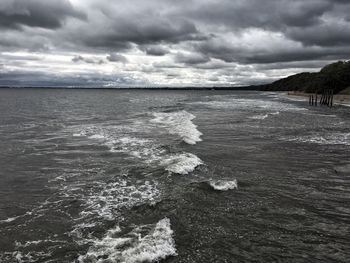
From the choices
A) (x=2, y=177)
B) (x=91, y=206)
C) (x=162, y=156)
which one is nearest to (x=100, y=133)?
(x=162, y=156)

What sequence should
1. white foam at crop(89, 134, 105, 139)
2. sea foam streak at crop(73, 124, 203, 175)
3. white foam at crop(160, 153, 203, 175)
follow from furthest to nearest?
white foam at crop(89, 134, 105, 139) → sea foam streak at crop(73, 124, 203, 175) → white foam at crop(160, 153, 203, 175)

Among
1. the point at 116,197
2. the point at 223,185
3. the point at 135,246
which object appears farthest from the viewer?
the point at 223,185

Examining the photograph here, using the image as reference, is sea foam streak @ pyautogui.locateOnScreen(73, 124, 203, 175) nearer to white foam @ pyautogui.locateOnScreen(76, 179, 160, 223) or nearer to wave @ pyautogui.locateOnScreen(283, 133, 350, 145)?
white foam @ pyautogui.locateOnScreen(76, 179, 160, 223)

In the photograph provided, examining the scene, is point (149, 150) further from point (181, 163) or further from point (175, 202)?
point (175, 202)

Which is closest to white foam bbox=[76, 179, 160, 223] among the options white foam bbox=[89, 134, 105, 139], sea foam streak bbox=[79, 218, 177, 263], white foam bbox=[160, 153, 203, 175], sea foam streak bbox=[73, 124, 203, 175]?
sea foam streak bbox=[79, 218, 177, 263]

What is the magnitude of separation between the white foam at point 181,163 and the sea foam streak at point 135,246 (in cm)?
656

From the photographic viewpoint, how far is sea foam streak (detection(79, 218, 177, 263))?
8.68 metres

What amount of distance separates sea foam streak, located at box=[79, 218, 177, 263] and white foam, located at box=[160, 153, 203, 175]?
21.5 ft

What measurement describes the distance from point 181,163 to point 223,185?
4.10 metres

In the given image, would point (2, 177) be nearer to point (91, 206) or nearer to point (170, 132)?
point (91, 206)

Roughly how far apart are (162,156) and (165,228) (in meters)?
10.2

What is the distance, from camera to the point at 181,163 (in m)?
18.0

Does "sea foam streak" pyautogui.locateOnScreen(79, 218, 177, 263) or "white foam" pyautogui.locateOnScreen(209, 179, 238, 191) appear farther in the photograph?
"white foam" pyautogui.locateOnScreen(209, 179, 238, 191)

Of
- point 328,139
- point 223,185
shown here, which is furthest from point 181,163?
point 328,139
